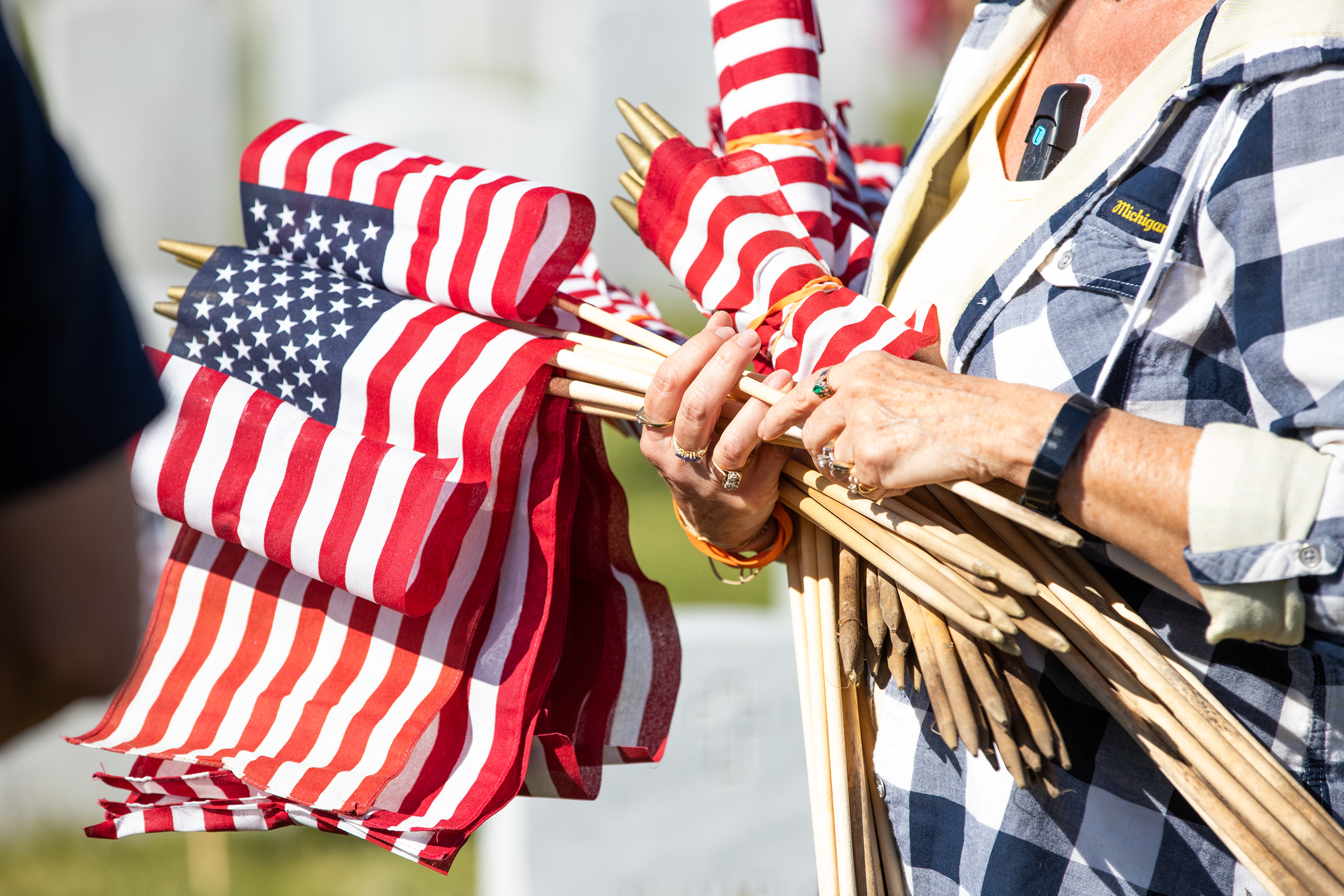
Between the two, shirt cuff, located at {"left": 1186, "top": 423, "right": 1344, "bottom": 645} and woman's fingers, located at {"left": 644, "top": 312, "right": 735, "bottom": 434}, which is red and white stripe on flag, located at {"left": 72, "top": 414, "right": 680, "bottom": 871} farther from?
shirt cuff, located at {"left": 1186, "top": 423, "right": 1344, "bottom": 645}

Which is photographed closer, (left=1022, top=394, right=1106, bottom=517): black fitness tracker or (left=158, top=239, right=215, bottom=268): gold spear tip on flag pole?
(left=1022, top=394, right=1106, bottom=517): black fitness tracker

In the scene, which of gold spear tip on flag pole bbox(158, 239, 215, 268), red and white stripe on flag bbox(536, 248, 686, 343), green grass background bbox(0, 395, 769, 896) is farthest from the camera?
green grass background bbox(0, 395, 769, 896)

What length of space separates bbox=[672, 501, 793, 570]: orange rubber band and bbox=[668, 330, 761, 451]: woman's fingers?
0.60 feet

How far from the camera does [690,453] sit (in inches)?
43.2

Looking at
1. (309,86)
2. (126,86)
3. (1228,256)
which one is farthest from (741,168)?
(309,86)

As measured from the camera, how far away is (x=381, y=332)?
46.8 inches

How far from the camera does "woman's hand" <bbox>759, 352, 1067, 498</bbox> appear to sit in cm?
87

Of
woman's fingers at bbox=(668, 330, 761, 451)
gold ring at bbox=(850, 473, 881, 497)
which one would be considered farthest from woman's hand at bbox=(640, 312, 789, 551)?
gold ring at bbox=(850, 473, 881, 497)

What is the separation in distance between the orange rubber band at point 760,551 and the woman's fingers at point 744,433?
153 millimetres

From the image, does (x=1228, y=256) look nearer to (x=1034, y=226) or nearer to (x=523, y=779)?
(x=1034, y=226)

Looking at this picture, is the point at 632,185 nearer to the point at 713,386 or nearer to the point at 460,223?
the point at 460,223

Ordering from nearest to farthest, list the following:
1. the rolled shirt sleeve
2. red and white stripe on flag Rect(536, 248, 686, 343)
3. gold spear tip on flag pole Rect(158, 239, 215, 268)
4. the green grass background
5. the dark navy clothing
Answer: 1. the dark navy clothing
2. the rolled shirt sleeve
3. red and white stripe on flag Rect(536, 248, 686, 343)
4. gold spear tip on flag pole Rect(158, 239, 215, 268)
5. the green grass background

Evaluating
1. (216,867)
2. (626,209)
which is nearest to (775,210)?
(626,209)

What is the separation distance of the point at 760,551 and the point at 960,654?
32cm
